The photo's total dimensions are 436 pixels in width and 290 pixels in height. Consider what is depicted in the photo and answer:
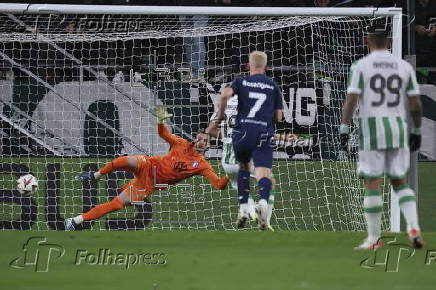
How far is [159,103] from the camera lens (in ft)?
52.1

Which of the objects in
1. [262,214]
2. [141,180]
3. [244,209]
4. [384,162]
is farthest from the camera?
[141,180]

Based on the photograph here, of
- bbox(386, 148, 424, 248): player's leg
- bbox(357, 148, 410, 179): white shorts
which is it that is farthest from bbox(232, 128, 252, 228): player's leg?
bbox(386, 148, 424, 248): player's leg

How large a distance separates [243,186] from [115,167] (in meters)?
1.98

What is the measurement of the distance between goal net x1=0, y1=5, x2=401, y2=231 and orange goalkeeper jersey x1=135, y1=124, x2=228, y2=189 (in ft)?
2.60

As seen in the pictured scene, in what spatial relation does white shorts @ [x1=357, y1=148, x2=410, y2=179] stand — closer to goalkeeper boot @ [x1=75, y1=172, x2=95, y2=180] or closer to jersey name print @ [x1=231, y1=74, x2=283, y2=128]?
jersey name print @ [x1=231, y1=74, x2=283, y2=128]

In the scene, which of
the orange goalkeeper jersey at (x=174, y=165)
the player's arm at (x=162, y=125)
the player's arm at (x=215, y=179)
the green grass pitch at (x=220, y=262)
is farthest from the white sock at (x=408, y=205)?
the orange goalkeeper jersey at (x=174, y=165)

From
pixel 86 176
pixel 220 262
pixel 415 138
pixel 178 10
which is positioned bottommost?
pixel 220 262

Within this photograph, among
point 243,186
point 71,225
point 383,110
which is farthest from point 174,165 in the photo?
point 383,110

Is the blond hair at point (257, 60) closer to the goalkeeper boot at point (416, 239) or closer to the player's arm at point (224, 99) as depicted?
the player's arm at point (224, 99)

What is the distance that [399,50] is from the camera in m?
11.6

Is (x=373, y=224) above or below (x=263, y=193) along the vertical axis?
below

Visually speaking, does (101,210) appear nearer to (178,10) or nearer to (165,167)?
(165,167)

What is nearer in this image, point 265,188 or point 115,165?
point 265,188

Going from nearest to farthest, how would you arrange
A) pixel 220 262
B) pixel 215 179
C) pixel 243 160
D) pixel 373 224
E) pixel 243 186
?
pixel 220 262, pixel 373 224, pixel 243 186, pixel 243 160, pixel 215 179
